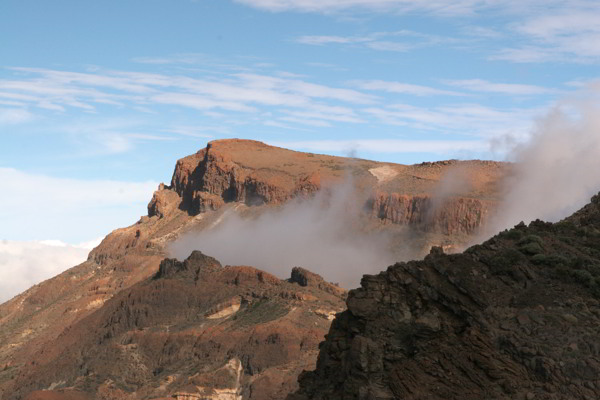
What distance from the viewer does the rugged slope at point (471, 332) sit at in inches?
1229

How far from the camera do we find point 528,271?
3528 cm

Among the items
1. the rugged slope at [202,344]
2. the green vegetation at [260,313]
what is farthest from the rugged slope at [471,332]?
the green vegetation at [260,313]

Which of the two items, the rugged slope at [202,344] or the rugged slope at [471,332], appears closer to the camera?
the rugged slope at [471,332]

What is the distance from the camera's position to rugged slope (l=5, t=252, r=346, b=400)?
510 feet

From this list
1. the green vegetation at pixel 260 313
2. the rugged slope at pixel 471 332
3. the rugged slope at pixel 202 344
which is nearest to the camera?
the rugged slope at pixel 471 332

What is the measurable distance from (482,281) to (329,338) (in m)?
5.19

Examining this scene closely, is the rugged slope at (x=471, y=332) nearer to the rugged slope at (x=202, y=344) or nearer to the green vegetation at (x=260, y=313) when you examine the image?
the rugged slope at (x=202, y=344)

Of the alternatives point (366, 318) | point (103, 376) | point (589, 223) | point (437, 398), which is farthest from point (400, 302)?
point (103, 376)

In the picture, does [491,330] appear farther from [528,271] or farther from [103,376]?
[103,376]

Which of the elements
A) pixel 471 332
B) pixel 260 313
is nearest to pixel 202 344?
pixel 260 313

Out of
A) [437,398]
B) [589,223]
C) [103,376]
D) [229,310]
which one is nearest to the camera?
[437,398]

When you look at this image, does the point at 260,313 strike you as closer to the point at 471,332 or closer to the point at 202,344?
the point at 202,344

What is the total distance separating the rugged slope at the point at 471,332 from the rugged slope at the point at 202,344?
350 ft

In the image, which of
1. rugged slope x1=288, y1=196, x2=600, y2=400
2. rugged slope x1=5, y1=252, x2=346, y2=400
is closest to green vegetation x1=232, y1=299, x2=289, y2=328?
rugged slope x1=5, y1=252, x2=346, y2=400
